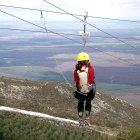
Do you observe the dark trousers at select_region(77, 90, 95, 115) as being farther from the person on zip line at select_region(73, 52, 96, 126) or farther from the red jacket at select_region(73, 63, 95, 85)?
the red jacket at select_region(73, 63, 95, 85)

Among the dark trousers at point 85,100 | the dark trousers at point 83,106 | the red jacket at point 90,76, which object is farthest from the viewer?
the dark trousers at point 83,106

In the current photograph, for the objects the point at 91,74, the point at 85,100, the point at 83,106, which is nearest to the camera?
the point at 91,74

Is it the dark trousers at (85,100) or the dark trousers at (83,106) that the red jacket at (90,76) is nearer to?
the dark trousers at (85,100)

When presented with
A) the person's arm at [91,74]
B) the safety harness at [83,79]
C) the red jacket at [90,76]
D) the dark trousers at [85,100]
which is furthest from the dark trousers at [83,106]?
the person's arm at [91,74]

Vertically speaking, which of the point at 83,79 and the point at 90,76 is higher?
the point at 90,76

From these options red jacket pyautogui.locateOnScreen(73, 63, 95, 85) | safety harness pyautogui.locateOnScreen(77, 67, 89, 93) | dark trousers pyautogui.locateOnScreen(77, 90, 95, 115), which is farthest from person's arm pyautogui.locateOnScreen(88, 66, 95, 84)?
dark trousers pyautogui.locateOnScreen(77, 90, 95, 115)

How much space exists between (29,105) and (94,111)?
22.8m

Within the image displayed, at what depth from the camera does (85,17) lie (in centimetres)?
2258

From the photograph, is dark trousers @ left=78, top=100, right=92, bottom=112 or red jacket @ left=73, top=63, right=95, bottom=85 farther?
dark trousers @ left=78, top=100, right=92, bottom=112

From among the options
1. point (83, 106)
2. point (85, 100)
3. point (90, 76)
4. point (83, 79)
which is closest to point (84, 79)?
point (83, 79)

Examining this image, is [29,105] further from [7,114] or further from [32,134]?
[32,134]

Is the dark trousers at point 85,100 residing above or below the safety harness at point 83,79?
below

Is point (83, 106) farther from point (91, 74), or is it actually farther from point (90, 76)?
point (91, 74)

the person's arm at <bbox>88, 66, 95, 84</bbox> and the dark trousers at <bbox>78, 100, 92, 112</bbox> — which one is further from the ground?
the person's arm at <bbox>88, 66, 95, 84</bbox>
